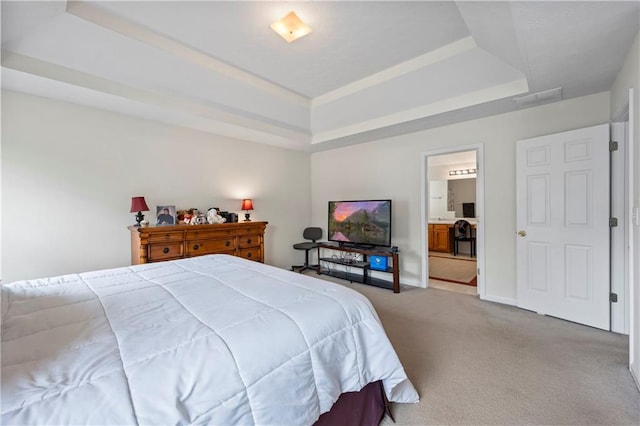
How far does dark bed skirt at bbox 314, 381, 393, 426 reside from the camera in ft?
4.20

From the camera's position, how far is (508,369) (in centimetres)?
204

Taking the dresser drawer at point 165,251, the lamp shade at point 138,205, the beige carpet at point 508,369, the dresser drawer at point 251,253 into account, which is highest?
the lamp shade at point 138,205

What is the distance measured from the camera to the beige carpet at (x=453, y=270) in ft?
15.2

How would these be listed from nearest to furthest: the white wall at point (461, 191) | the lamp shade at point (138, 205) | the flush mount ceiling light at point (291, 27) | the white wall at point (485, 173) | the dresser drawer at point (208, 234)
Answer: the flush mount ceiling light at point (291, 27), the white wall at point (485, 173), the lamp shade at point (138, 205), the dresser drawer at point (208, 234), the white wall at point (461, 191)

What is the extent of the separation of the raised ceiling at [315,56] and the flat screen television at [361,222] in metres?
1.26

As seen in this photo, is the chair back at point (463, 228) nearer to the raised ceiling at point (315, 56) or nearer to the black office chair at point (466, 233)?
the black office chair at point (466, 233)

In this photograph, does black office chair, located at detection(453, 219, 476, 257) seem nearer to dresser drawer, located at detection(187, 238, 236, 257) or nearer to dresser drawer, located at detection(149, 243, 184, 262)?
dresser drawer, located at detection(187, 238, 236, 257)

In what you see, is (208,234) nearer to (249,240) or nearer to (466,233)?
(249,240)

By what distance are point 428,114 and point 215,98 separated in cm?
265

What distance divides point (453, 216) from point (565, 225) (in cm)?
492

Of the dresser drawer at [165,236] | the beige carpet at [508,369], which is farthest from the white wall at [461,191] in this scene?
the dresser drawer at [165,236]

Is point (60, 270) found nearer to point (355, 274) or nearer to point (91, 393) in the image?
point (91, 393)

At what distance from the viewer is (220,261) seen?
2.38m

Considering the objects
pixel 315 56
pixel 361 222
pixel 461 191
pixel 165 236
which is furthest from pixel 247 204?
pixel 461 191
